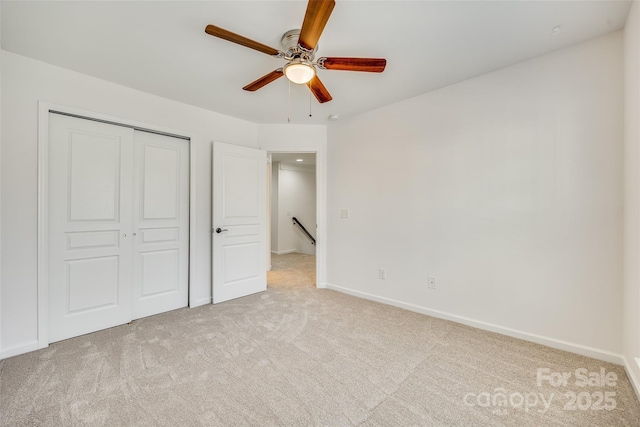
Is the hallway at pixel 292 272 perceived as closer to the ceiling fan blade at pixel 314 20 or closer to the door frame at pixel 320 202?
the door frame at pixel 320 202

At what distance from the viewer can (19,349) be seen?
211cm

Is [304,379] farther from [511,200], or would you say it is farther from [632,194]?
[632,194]

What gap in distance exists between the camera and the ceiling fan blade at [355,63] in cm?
174

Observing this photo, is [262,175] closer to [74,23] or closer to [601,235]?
[74,23]

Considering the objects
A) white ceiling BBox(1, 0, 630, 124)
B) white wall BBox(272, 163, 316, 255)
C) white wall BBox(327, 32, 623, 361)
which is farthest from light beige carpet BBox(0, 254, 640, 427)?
white wall BBox(272, 163, 316, 255)

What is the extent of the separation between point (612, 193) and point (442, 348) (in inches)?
67.6

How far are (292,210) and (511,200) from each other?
17.1 ft

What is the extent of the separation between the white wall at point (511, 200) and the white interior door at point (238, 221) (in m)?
1.46

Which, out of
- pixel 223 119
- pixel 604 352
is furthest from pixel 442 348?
pixel 223 119

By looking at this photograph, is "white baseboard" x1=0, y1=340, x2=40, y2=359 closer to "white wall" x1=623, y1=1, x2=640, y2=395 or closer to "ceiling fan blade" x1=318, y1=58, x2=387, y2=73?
"ceiling fan blade" x1=318, y1=58, x2=387, y2=73

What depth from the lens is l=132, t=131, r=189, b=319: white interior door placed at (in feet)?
9.23

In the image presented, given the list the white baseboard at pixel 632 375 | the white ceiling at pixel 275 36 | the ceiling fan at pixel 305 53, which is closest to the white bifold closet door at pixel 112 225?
the white ceiling at pixel 275 36

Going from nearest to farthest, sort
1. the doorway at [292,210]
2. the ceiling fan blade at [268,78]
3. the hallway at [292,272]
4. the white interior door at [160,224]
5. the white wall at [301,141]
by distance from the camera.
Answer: the ceiling fan blade at [268,78] → the white interior door at [160,224] → the white wall at [301,141] → the hallway at [292,272] → the doorway at [292,210]

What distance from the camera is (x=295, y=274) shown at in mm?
4672
